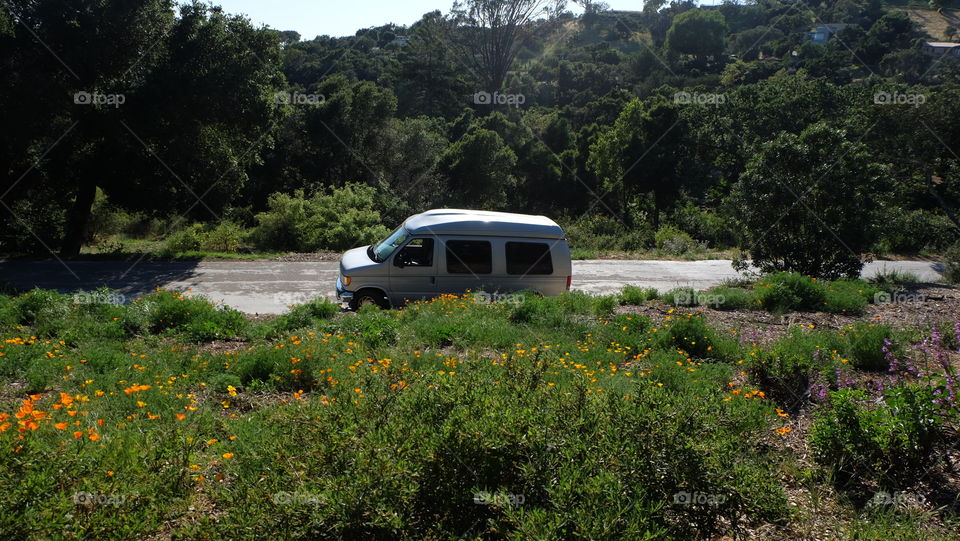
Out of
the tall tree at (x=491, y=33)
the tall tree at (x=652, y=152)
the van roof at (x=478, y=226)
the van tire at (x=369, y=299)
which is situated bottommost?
the van tire at (x=369, y=299)

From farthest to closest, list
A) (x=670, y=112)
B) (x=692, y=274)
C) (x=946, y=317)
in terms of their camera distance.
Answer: (x=670, y=112) < (x=692, y=274) < (x=946, y=317)

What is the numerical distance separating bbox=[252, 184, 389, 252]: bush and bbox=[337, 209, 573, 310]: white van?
358 inches

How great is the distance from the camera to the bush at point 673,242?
22.6 meters

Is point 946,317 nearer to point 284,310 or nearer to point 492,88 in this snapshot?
point 284,310

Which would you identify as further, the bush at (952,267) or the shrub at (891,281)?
the bush at (952,267)

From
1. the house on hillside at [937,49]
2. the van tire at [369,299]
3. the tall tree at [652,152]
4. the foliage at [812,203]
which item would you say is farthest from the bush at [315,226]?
the house on hillside at [937,49]

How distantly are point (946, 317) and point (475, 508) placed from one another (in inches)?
398

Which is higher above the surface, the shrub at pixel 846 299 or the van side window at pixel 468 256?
the van side window at pixel 468 256

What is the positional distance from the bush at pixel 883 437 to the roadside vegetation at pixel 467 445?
0.05 ft

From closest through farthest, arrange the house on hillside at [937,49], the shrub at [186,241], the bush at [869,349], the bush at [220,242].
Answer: the bush at [869,349] → the shrub at [186,241] → the bush at [220,242] → the house on hillside at [937,49]

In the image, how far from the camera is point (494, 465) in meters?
3.77

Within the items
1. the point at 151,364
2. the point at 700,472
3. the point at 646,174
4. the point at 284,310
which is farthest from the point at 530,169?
the point at 700,472

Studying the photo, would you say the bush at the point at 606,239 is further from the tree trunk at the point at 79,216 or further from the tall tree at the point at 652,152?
the tree trunk at the point at 79,216

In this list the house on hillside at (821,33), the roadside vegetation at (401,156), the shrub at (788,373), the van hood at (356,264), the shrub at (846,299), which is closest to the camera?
the shrub at (788,373)
